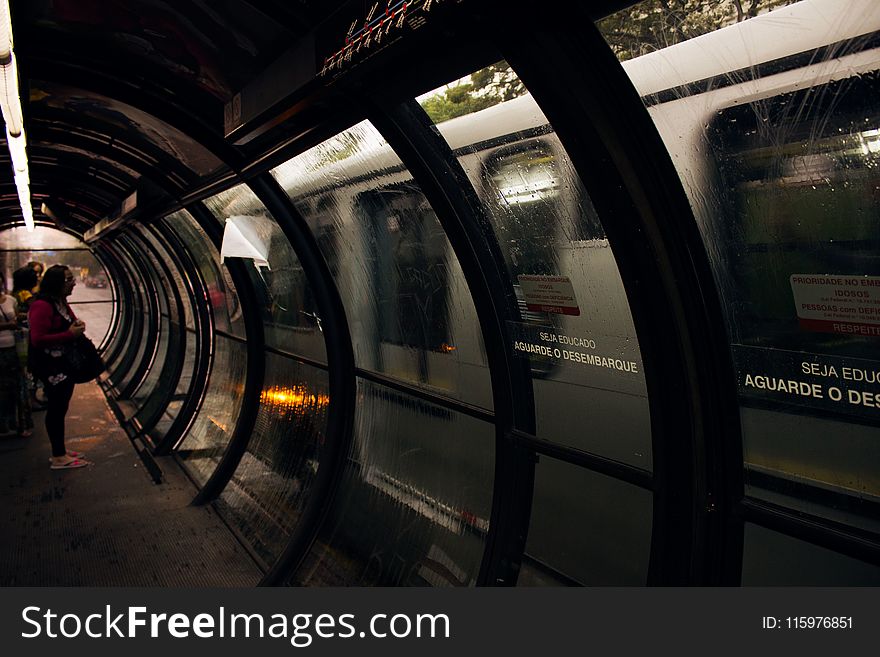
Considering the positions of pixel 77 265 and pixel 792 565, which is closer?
pixel 792 565

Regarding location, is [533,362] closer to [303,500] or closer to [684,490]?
[684,490]

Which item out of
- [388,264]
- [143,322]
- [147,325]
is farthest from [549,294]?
[143,322]

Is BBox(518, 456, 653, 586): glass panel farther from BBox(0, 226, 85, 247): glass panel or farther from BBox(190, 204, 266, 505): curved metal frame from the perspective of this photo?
BBox(0, 226, 85, 247): glass panel

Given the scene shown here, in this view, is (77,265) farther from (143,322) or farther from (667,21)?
(667,21)

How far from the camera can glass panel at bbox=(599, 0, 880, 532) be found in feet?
4.90

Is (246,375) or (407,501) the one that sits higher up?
(246,375)

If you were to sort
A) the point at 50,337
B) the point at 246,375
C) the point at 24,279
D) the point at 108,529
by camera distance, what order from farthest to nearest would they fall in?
the point at 24,279 → the point at 50,337 → the point at 246,375 → the point at 108,529

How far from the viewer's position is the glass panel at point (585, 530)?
7.85 ft

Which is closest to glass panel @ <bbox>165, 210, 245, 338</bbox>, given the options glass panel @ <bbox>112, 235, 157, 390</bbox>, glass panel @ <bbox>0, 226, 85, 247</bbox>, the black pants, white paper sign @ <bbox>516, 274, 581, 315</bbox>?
the black pants

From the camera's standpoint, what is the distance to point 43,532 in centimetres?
532

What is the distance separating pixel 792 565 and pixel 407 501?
6.60ft

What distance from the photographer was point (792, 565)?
1937 mm

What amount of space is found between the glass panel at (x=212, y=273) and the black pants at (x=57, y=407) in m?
1.48

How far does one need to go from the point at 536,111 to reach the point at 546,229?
14.6 inches
